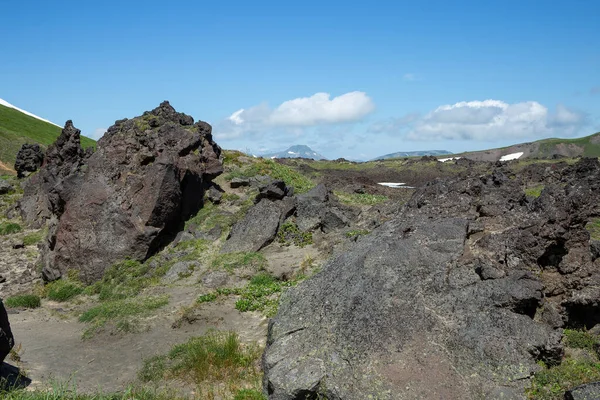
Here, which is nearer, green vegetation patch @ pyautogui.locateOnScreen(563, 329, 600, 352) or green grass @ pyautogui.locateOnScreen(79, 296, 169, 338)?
green vegetation patch @ pyautogui.locateOnScreen(563, 329, 600, 352)

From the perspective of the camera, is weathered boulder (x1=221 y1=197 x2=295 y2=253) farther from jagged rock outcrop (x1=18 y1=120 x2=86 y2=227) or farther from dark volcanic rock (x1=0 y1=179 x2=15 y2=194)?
dark volcanic rock (x1=0 y1=179 x2=15 y2=194)

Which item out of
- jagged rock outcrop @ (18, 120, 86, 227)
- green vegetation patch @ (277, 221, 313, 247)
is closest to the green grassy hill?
jagged rock outcrop @ (18, 120, 86, 227)

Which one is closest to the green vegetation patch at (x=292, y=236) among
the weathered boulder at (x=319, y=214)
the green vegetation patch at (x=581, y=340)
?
the weathered boulder at (x=319, y=214)

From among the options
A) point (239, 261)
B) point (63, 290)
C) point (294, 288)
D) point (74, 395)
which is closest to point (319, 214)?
point (239, 261)

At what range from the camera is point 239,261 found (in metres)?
21.0

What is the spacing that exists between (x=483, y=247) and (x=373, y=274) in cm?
297

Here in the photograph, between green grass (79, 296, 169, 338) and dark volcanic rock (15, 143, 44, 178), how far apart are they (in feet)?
104

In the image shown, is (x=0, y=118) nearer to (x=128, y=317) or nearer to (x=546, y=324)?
(x=128, y=317)

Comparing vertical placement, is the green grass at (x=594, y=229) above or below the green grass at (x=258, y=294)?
above

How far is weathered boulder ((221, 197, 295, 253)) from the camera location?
74.8ft

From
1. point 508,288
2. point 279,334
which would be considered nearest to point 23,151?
point 279,334

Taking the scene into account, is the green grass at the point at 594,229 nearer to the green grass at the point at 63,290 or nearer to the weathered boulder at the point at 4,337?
Result: the weathered boulder at the point at 4,337

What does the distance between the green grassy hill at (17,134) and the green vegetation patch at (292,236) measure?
5168 cm

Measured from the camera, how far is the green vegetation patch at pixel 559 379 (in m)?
8.49
